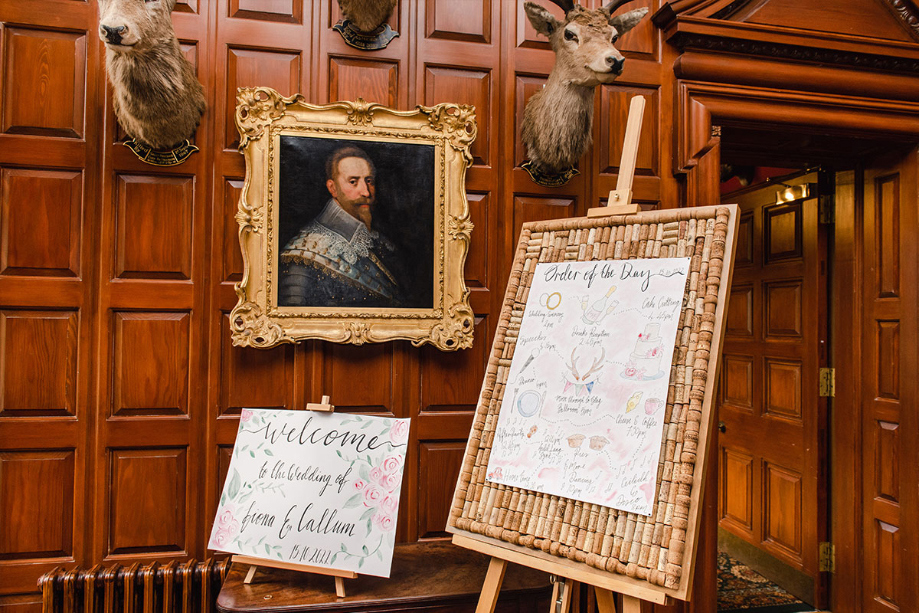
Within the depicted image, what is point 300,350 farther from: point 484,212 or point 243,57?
point 243,57

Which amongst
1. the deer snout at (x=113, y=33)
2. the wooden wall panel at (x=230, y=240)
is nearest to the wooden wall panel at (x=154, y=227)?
the wooden wall panel at (x=230, y=240)

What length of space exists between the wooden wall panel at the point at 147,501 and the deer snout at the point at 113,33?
1.41 meters

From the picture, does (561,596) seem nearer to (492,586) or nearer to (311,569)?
(492,586)

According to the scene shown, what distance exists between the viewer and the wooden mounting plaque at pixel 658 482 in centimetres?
123

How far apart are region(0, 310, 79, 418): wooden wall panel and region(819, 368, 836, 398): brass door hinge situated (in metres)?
3.49

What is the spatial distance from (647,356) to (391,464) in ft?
2.74

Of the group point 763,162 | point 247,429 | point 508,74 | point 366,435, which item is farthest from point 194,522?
point 763,162

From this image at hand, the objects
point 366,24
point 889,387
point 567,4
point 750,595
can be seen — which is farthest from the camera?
point 750,595

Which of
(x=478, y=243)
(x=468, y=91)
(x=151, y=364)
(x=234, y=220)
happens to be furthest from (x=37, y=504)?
(x=468, y=91)

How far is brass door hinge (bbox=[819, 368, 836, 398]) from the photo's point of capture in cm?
294

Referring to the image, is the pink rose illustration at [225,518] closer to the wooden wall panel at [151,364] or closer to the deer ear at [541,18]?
the wooden wall panel at [151,364]

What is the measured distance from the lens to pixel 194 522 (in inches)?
81.7

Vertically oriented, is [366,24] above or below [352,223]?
above

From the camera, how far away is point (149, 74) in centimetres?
186
